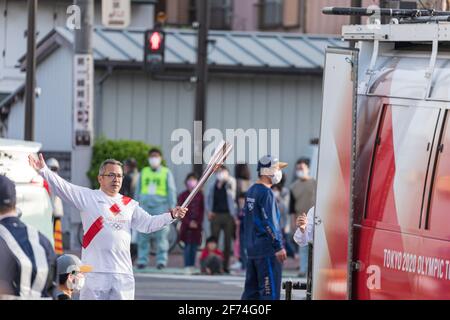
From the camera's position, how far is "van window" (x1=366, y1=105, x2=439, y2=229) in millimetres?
9383

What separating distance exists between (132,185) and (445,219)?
1504 cm

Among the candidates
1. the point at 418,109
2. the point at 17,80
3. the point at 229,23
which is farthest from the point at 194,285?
the point at 229,23

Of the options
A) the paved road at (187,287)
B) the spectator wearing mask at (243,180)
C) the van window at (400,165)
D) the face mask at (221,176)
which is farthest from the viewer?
the spectator wearing mask at (243,180)

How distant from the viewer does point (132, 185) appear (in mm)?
23812

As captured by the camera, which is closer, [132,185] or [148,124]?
[132,185]

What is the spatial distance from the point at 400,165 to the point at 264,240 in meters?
4.74

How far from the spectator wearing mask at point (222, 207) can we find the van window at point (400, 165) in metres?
12.8

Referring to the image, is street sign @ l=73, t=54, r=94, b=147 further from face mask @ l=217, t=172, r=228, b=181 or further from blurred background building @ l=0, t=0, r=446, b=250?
face mask @ l=217, t=172, r=228, b=181

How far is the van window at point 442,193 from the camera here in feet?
29.7

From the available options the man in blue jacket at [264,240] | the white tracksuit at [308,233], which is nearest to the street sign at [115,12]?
the man in blue jacket at [264,240]

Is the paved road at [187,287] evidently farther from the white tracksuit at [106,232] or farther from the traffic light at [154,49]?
the white tracksuit at [106,232]

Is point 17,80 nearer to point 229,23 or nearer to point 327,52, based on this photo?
point 229,23

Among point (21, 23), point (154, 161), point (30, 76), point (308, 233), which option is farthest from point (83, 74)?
point (308, 233)
